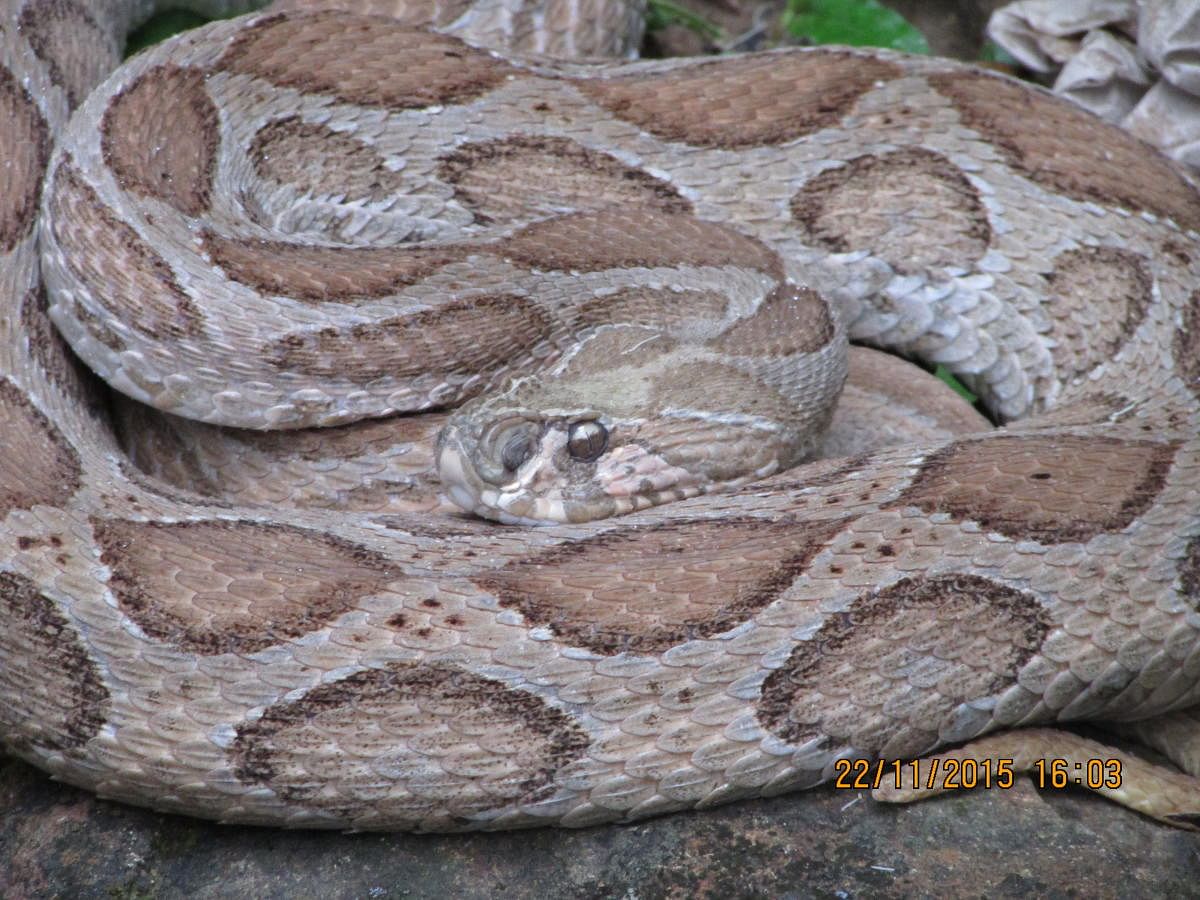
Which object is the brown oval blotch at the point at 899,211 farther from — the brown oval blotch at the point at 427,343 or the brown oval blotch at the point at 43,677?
the brown oval blotch at the point at 43,677

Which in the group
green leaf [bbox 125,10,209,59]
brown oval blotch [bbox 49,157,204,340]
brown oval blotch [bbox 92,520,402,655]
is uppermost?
green leaf [bbox 125,10,209,59]

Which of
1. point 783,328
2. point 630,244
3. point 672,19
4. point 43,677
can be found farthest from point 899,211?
point 43,677

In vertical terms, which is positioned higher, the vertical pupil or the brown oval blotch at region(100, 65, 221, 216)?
the brown oval blotch at region(100, 65, 221, 216)

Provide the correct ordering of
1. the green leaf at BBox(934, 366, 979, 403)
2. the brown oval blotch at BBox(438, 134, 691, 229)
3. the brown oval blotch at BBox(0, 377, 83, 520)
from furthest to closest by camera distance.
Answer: the green leaf at BBox(934, 366, 979, 403), the brown oval blotch at BBox(438, 134, 691, 229), the brown oval blotch at BBox(0, 377, 83, 520)

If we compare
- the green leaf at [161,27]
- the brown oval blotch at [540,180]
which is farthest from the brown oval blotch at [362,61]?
the green leaf at [161,27]

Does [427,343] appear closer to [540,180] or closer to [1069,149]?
[540,180]

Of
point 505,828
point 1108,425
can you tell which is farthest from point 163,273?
point 1108,425

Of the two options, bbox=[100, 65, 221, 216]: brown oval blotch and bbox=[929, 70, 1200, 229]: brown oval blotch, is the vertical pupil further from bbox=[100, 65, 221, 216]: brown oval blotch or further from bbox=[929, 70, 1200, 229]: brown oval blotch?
bbox=[929, 70, 1200, 229]: brown oval blotch

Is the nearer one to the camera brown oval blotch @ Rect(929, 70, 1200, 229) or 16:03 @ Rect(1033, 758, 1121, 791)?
16:03 @ Rect(1033, 758, 1121, 791)

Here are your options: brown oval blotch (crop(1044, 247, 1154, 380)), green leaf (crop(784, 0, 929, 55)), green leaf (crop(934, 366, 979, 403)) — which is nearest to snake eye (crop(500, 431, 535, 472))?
green leaf (crop(934, 366, 979, 403))
